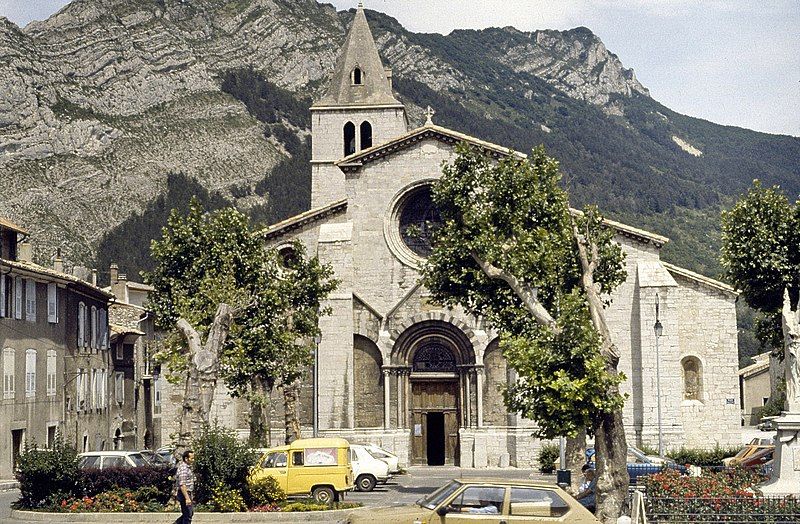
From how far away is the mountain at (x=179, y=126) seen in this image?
12131 cm

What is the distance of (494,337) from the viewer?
143 feet

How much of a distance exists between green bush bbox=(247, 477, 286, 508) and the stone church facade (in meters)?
17.0

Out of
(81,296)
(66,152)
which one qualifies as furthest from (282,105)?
(81,296)

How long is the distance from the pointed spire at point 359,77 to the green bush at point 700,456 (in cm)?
2799

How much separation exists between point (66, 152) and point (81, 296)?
81.3 meters

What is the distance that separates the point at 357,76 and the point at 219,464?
1631 inches

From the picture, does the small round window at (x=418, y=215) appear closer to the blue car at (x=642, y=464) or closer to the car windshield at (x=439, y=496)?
the blue car at (x=642, y=464)

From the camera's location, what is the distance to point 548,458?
4162cm

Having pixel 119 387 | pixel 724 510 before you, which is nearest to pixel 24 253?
pixel 119 387

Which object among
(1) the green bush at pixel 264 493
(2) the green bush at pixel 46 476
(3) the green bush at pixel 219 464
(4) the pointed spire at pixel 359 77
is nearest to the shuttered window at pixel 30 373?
(2) the green bush at pixel 46 476

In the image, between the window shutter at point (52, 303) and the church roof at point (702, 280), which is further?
the church roof at point (702, 280)

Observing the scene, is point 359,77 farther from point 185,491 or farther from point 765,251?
point 185,491

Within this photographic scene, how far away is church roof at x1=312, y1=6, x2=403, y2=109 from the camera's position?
61.9m

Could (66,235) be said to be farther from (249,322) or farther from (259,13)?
(249,322)
